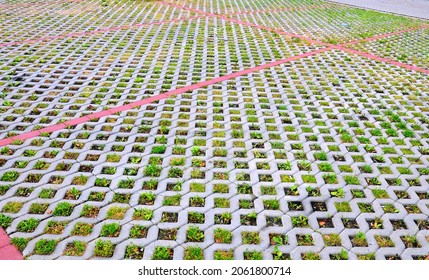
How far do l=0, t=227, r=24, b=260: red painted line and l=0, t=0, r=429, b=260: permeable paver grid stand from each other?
0.09 ft

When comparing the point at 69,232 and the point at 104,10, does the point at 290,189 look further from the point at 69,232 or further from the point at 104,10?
the point at 104,10

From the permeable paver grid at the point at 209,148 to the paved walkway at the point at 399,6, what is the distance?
22.0 ft

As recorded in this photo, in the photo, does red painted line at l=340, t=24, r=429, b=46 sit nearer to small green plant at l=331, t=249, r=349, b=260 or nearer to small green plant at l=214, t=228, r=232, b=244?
small green plant at l=331, t=249, r=349, b=260

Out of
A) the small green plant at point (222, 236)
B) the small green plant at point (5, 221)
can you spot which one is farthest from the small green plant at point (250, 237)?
the small green plant at point (5, 221)

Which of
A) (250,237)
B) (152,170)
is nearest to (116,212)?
(152,170)

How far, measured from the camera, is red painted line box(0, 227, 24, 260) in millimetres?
3178

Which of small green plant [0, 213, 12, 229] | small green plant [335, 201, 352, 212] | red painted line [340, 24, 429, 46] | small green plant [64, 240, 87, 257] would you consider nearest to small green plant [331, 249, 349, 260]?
small green plant [335, 201, 352, 212]

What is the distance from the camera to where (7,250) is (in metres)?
3.25

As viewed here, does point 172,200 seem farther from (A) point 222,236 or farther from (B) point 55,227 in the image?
(B) point 55,227

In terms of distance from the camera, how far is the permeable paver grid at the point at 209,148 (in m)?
3.54

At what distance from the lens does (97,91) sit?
6.40 metres

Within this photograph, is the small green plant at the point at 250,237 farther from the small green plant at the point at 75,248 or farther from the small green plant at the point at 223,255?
the small green plant at the point at 75,248

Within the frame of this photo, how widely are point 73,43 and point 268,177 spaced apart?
263 inches

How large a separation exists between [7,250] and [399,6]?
60.8 ft
